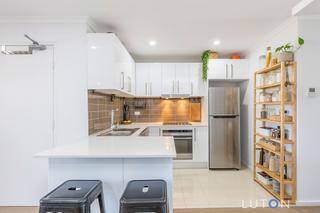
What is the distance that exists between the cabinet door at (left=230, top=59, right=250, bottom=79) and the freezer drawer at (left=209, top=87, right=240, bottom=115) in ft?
1.04

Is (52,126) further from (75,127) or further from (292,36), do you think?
(292,36)

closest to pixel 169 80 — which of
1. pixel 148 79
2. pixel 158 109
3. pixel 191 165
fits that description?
pixel 148 79

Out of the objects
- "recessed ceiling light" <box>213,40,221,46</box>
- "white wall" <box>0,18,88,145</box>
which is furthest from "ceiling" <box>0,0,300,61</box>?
"white wall" <box>0,18,88,145</box>

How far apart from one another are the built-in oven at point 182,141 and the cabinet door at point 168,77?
917 mm

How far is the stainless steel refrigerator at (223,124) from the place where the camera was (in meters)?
4.34

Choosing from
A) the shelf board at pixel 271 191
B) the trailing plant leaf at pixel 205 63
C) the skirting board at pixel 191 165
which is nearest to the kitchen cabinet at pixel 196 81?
the trailing plant leaf at pixel 205 63

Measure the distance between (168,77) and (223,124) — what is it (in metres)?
1.58

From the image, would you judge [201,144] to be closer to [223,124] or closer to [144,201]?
[223,124]

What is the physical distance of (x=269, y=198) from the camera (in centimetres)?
294

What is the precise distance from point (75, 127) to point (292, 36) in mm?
3205

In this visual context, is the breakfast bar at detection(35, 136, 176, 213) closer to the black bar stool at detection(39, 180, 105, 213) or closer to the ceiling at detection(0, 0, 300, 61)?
the black bar stool at detection(39, 180, 105, 213)

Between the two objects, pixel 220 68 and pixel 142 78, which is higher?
pixel 220 68

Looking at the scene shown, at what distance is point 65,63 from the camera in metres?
2.80

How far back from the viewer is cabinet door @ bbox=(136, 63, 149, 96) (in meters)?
4.69
